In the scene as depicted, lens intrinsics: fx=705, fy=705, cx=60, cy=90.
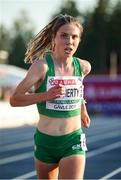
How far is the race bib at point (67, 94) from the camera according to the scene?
16.1 ft

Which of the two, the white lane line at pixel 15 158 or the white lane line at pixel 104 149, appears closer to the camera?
the white lane line at pixel 15 158

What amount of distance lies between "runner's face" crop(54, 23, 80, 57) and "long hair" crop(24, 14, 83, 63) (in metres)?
0.04

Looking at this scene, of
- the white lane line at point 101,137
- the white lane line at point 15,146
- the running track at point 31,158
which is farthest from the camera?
the white lane line at point 101,137

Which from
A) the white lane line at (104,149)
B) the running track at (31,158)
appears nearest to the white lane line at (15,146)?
the running track at (31,158)

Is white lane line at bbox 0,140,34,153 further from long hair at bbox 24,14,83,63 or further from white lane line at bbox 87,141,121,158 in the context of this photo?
long hair at bbox 24,14,83,63

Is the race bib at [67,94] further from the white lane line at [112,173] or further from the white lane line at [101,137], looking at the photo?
the white lane line at [101,137]

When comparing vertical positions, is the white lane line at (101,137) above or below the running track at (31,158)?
below

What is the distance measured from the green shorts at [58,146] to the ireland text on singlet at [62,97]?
6.0 inches

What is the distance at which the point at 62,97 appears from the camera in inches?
194

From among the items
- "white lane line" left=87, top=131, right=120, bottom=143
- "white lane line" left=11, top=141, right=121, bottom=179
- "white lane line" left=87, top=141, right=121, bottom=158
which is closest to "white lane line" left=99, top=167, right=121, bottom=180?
"white lane line" left=11, top=141, right=121, bottom=179

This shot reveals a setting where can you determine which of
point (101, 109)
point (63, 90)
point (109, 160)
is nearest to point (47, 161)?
point (63, 90)

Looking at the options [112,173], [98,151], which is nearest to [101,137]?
[98,151]

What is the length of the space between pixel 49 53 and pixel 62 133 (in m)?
0.59

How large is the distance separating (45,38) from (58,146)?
0.79 m
